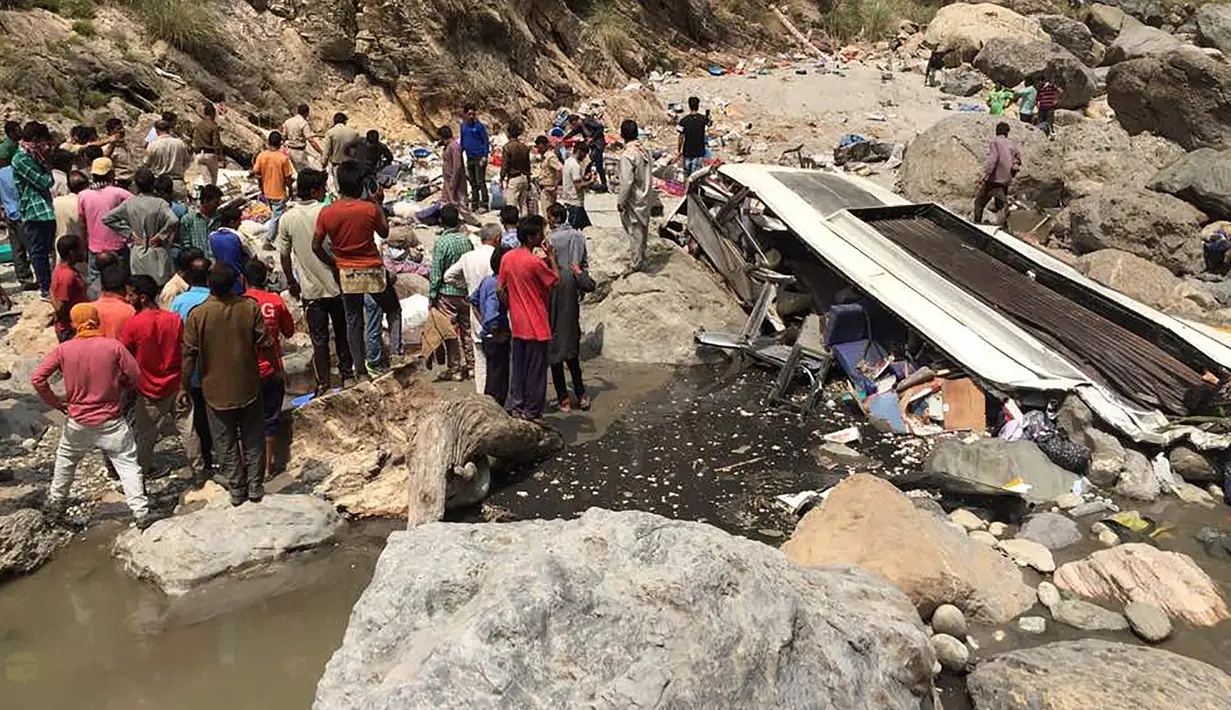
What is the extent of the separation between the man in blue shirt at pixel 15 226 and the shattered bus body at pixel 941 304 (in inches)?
238

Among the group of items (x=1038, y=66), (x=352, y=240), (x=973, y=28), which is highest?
(x=973, y=28)

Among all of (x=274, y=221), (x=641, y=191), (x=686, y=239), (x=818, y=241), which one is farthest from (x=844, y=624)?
(x=274, y=221)

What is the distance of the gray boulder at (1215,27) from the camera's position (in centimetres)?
2484

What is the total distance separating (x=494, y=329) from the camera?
18.9 ft


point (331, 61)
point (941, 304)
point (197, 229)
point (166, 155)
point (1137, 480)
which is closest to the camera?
point (1137, 480)

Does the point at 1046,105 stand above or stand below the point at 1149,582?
above

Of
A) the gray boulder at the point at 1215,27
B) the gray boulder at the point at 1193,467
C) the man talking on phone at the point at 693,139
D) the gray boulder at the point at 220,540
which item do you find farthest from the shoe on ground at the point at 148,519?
the gray boulder at the point at 1215,27

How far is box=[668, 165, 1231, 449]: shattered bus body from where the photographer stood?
18.2 ft

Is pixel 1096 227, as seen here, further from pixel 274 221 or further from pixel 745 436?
pixel 274 221

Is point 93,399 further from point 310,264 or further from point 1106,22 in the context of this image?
point 1106,22

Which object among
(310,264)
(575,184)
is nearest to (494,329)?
(310,264)

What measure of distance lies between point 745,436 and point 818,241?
6.66 ft

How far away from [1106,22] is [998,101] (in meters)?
13.4

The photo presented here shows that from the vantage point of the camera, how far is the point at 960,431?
18.8ft
